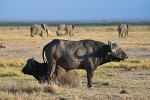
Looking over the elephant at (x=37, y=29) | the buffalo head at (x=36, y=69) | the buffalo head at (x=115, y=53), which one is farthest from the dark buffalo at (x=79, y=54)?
the elephant at (x=37, y=29)

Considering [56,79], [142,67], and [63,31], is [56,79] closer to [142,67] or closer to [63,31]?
[142,67]

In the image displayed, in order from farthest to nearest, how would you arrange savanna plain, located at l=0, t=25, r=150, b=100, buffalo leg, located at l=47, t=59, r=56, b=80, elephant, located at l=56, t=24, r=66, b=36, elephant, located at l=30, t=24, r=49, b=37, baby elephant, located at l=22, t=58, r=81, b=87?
elephant, located at l=56, t=24, r=66, b=36, elephant, located at l=30, t=24, r=49, b=37, baby elephant, located at l=22, t=58, r=81, b=87, buffalo leg, located at l=47, t=59, r=56, b=80, savanna plain, located at l=0, t=25, r=150, b=100

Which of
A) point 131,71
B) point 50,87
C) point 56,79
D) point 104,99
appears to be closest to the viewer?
point 104,99

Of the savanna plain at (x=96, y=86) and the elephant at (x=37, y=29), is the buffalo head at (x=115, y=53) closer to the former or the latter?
the savanna plain at (x=96, y=86)

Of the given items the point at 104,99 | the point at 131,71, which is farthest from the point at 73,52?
the point at 131,71

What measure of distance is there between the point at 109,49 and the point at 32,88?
327 cm

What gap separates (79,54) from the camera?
15.8m

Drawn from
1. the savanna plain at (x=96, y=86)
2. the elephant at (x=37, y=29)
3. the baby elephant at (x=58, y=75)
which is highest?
the baby elephant at (x=58, y=75)

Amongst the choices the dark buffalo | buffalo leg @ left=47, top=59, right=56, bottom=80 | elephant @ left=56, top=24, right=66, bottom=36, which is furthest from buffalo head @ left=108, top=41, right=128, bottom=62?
elephant @ left=56, top=24, right=66, bottom=36

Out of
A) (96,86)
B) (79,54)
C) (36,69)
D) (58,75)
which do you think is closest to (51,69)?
(58,75)

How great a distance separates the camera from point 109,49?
52.8 feet

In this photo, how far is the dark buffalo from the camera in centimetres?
1540

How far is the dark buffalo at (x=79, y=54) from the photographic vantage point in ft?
Result: 50.5

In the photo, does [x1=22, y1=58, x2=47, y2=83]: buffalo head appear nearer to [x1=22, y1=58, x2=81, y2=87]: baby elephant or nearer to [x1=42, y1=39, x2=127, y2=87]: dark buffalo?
[x1=22, y1=58, x2=81, y2=87]: baby elephant
